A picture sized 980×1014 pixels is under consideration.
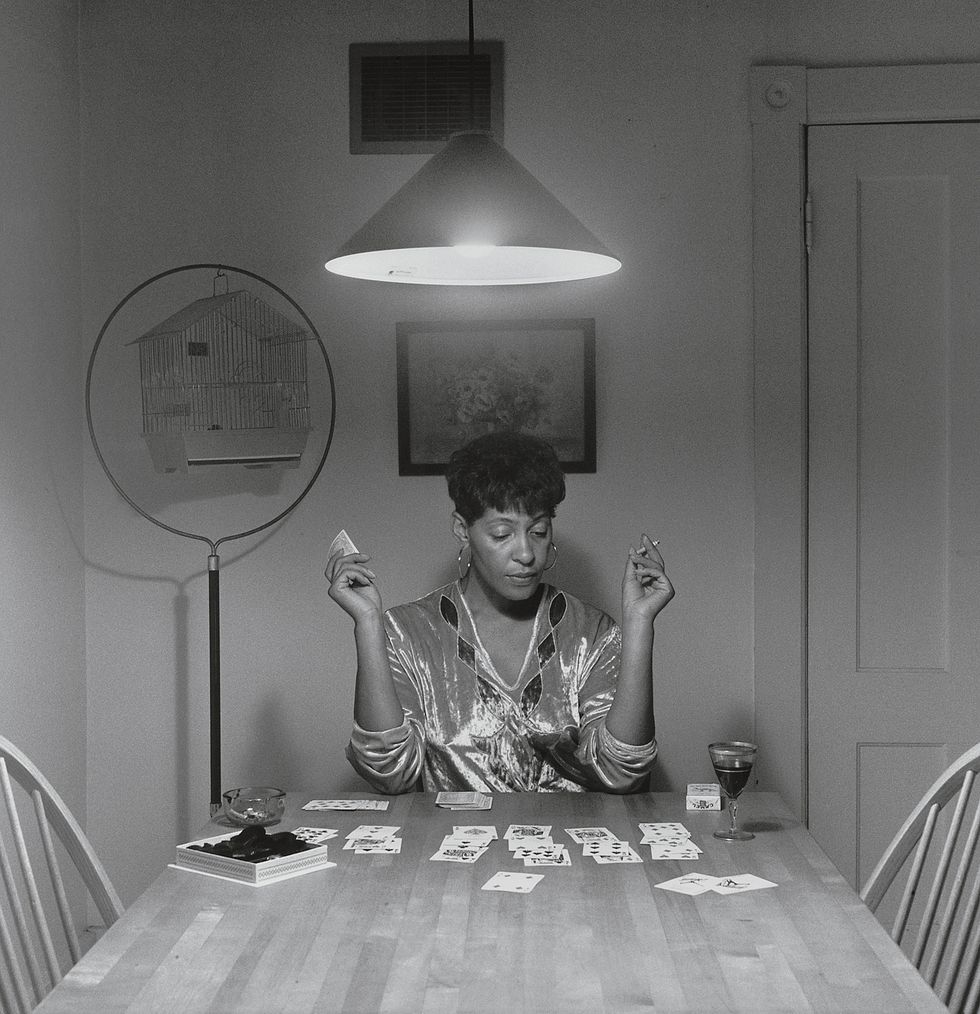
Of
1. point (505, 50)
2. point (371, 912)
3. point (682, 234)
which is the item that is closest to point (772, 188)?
point (682, 234)

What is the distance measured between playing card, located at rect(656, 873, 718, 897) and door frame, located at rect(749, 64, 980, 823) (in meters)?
1.47

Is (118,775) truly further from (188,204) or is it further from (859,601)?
(859,601)

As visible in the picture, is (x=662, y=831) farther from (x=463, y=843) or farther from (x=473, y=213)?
(x=473, y=213)

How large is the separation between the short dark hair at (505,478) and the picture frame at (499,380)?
0.52 m

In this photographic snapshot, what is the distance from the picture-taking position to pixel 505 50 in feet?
10.9

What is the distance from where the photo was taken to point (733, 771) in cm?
214

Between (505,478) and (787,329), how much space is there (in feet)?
3.34

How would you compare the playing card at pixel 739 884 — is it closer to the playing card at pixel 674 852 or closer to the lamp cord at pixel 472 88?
the playing card at pixel 674 852

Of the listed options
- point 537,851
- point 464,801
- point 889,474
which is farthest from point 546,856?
point 889,474

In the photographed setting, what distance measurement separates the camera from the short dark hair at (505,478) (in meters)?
2.74

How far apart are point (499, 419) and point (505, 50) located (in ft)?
3.20

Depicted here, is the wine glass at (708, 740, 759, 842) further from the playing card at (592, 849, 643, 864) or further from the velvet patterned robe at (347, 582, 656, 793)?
the velvet patterned robe at (347, 582, 656, 793)

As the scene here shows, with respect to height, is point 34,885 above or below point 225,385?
below

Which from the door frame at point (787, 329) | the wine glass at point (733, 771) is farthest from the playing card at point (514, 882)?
the door frame at point (787, 329)
